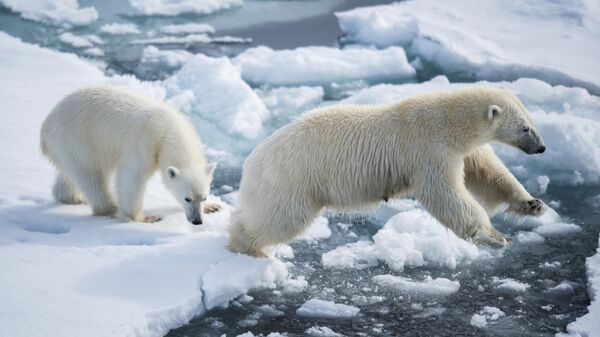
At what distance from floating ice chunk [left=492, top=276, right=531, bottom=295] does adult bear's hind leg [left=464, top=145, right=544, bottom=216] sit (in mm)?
491

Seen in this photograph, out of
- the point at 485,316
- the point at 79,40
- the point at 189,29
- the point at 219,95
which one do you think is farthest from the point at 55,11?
the point at 485,316

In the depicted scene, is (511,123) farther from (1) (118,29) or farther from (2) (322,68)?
(1) (118,29)

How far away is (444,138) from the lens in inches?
198

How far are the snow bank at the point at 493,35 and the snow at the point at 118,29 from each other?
3.38 m

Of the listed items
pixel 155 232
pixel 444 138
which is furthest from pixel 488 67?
pixel 155 232

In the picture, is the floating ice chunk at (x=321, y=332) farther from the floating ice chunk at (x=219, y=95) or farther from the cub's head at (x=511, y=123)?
the floating ice chunk at (x=219, y=95)

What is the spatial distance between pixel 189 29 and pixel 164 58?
1.74 m

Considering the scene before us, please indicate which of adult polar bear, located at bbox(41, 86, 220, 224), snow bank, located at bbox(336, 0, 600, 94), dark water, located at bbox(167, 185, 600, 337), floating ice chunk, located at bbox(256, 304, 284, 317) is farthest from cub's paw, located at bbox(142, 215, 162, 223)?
snow bank, located at bbox(336, 0, 600, 94)

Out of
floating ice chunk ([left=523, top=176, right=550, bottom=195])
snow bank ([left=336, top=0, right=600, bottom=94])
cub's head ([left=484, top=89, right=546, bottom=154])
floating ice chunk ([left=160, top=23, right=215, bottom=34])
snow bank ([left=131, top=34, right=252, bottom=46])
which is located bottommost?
floating ice chunk ([left=523, top=176, right=550, bottom=195])

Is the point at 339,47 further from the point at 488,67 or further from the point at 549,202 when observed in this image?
the point at 549,202

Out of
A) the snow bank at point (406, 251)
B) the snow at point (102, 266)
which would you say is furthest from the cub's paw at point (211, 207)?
the snow bank at point (406, 251)

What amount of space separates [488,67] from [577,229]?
13.3ft

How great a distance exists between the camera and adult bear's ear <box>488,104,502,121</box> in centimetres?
496

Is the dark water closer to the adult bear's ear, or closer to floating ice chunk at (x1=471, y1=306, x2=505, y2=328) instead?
floating ice chunk at (x1=471, y1=306, x2=505, y2=328)
